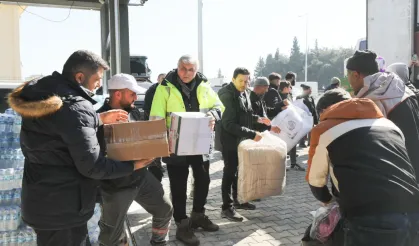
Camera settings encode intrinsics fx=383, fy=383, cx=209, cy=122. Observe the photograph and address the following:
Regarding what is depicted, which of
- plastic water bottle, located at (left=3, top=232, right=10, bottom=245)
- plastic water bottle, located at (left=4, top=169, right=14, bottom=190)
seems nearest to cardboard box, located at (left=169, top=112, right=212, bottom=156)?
plastic water bottle, located at (left=4, top=169, right=14, bottom=190)

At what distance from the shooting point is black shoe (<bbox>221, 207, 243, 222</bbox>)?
4516 millimetres

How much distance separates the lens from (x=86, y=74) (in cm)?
232

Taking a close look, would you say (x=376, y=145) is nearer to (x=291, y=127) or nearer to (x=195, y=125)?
(x=195, y=125)

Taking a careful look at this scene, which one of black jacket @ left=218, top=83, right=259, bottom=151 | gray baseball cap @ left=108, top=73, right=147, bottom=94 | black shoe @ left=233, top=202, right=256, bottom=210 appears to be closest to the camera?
gray baseball cap @ left=108, top=73, right=147, bottom=94

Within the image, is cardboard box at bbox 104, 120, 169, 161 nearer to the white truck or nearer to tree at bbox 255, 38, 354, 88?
the white truck

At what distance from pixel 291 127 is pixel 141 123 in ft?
12.0

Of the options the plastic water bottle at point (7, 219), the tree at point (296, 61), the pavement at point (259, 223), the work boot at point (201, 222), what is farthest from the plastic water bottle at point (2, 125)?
the tree at point (296, 61)

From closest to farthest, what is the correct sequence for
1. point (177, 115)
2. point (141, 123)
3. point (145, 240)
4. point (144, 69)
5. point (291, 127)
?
1. point (141, 123)
2. point (177, 115)
3. point (145, 240)
4. point (291, 127)
5. point (144, 69)

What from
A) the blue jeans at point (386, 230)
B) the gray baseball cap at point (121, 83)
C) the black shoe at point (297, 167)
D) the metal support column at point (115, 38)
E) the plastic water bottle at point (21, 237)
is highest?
the metal support column at point (115, 38)

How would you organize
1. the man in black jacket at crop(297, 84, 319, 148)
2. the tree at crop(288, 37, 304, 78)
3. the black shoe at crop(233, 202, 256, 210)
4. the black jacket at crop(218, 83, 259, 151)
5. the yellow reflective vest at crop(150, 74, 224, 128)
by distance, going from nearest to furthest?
the yellow reflective vest at crop(150, 74, 224, 128)
the black jacket at crop(218, 83, 259, 151)
the black shoe at crop(233, 202, 256, 210)
the man in black jacket at crop(297, 84, 319, 148)
the tree at crop(288, 37, 304, 78)

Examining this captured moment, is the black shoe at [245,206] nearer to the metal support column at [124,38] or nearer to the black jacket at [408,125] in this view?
the black jacket at [408,125]

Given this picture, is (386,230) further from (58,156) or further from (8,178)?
(8,178)

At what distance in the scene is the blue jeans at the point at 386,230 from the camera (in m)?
2.01

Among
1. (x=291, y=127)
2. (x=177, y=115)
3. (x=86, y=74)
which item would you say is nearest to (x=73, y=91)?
(x=86, y=74)
